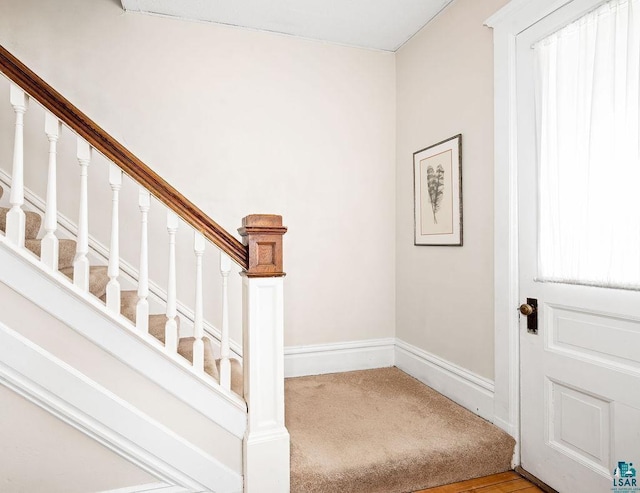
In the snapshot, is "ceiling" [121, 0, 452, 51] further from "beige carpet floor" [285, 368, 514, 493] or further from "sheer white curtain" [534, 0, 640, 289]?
"beige carpet floor" [285, 368, 514, 493]

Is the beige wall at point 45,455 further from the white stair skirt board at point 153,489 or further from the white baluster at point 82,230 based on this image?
the white baluster at point 82,230

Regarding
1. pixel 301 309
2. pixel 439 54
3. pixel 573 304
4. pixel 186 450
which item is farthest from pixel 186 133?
pixel 573 304

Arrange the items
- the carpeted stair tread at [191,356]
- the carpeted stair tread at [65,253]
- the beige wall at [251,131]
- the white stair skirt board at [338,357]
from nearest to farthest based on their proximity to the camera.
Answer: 1. the carpeted stair tread at [191,356]
2. the carpeted stair tread at [65,253]
3. the beige wall at [251,131]
4. the white stair skirt board at [338,357]

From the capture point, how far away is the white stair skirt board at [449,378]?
220 cm

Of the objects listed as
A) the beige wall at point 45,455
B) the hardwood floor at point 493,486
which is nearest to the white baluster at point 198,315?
the beige wall at point 45,455

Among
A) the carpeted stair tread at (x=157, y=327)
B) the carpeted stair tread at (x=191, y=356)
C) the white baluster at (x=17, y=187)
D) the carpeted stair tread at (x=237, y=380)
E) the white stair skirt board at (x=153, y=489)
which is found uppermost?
the white baluster at (x=17, y=187)

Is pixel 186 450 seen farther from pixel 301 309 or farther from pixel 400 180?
pixel 400 180

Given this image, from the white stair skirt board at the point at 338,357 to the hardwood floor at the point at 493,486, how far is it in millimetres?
1273

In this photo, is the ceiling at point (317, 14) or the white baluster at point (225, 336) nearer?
the white baluster at point (225, 336)

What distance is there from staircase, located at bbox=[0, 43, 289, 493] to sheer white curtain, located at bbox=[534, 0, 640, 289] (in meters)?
1.32

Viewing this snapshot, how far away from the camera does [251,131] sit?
2842 mm

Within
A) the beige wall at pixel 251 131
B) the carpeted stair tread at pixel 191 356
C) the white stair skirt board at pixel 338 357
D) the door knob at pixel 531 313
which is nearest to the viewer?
the door knob at pixel 531 313

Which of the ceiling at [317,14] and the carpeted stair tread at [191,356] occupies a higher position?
the ceiling at [317,14]

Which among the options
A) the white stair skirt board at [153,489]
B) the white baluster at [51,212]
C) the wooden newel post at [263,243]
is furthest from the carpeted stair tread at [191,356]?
the white baluster at [51,212]
